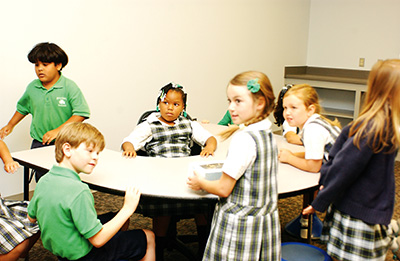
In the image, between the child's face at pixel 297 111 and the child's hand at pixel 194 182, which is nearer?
the child's hand at pixel 194 182

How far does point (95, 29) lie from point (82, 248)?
96.6 inches

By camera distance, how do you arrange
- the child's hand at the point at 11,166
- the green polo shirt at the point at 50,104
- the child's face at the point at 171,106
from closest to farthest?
1. the child's hand at the point at 11,166
2. the child's face at the point at 171,106
3. the green polo shirt at the point at 50,104

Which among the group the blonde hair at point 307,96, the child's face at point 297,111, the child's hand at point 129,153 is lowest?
the child's hand at point 129,153

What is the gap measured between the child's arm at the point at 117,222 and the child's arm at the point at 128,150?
584mm

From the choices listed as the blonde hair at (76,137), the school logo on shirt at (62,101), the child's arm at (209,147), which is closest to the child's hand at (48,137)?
the school logo on shirt at (62,101)

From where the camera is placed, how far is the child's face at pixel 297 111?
227 centimetres

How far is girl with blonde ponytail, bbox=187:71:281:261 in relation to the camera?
1.64m

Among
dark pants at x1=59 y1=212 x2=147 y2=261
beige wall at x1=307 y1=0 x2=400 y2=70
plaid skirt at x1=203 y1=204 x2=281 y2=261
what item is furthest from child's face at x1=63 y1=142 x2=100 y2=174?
beige wall at x1=307 y1=0 x2=400 y2=70

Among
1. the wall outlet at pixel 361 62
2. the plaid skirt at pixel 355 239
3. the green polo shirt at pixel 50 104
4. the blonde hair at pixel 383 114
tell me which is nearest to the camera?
the blonde hair at pixel 383 114

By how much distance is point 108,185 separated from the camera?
6.28 ft

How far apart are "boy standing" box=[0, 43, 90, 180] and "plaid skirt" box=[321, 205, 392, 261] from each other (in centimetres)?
188

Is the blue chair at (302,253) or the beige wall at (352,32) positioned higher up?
the beige wall at (352,32)

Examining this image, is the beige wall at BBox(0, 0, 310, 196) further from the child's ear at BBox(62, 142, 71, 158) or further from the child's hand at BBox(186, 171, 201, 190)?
the child's hand at BBox(186, 171, 201, 190)

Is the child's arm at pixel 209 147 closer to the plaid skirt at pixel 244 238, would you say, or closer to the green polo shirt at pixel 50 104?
the plaid skirt at pixel 244 238
